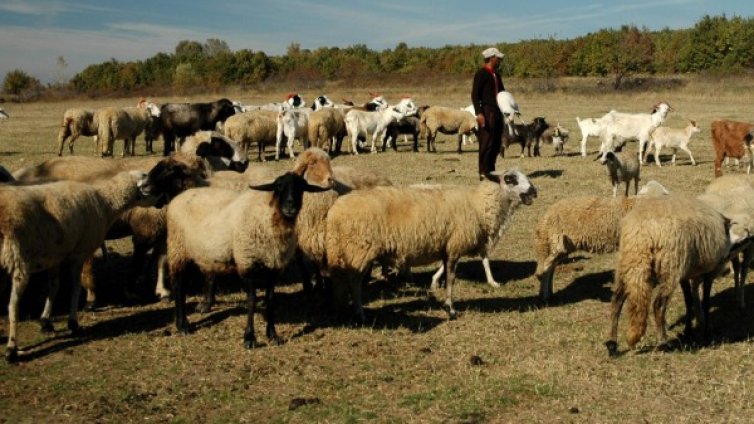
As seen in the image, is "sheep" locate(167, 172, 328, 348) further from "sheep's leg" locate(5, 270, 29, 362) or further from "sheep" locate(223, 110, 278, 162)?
"sheep" locate(223, 110, 278, 162)

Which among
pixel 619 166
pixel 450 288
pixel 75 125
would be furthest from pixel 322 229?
pixel 75 125

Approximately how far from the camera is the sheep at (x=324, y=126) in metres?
23.1

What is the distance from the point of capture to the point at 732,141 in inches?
738

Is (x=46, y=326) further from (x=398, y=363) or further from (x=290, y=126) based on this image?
(x=290, y=126)

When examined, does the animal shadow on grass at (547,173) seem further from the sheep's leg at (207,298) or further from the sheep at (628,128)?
the sheep's leg at (207,298)

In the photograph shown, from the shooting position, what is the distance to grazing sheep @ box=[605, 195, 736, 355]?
6656 millimetres

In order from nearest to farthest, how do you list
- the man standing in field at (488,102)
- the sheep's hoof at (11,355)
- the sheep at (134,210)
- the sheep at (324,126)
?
1. the sheep's hoof at (11,355)
2. the sheep at (134,210)
3. the man standing in field at (488,102)
4. the sheep at (324,126)

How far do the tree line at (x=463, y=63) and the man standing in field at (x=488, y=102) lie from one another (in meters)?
52.6

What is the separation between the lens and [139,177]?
353 inches

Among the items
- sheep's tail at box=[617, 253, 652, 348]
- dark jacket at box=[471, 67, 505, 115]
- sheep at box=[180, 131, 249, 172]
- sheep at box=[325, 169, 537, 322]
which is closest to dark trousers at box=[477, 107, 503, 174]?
dark jacket at box=[471, 67, 505, 115]

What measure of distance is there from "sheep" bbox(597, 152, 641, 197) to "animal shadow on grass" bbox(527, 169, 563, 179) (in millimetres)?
3160

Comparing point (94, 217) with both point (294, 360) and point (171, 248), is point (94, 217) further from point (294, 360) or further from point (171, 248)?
point (294, 360)

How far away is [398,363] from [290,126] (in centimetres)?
1638

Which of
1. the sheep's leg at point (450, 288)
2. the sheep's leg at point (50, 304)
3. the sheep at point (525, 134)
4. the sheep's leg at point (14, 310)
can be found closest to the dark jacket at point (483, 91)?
the sheep's leg at point (450, 288)
